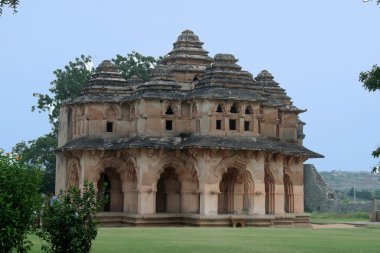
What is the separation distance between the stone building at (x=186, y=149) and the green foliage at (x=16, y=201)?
17825mm

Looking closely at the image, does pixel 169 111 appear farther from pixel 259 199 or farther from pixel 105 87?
pixel 259 199

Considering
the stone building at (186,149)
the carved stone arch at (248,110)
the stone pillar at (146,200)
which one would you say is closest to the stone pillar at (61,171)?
the stone building at (186,149)

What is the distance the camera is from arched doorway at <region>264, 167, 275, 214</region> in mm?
36812

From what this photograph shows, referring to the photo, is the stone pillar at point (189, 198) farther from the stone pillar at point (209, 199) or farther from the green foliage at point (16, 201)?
the green foliage at point (16, 201)

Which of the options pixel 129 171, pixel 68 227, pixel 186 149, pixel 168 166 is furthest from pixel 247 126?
pixel 68 227

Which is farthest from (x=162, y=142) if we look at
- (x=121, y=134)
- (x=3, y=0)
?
(x=3, y=0)

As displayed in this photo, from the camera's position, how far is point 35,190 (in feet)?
51.0

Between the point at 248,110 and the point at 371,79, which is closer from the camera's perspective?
the point at 371,79

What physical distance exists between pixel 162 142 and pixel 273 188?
239 inches

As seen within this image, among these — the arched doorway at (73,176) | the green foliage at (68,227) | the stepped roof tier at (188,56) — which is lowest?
the green foliage at (68,227)

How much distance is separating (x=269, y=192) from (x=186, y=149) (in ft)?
17.6

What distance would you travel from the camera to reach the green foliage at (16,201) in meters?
14.7

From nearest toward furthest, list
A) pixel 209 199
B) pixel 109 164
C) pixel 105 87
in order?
pixel 209 199, pixel 109 164, pixel 105 87

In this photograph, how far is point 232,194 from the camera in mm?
36344
